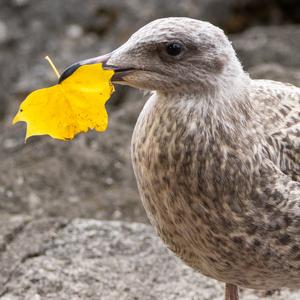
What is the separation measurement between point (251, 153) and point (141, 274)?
126cm

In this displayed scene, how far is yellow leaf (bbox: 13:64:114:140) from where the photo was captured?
338cm

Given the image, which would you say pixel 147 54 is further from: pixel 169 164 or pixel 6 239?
pixel 6 239

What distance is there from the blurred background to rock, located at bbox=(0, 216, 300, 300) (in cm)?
34

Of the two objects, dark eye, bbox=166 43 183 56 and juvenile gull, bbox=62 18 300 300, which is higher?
dark eye, bbox=166 43 183 56

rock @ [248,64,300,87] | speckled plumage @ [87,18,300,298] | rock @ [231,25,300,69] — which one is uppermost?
rock @ [231,25,300,69]

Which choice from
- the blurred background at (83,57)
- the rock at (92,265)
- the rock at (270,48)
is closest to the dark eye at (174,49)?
the rock at (92,265)

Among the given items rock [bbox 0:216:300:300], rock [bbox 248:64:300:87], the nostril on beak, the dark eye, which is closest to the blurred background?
rock [bbox 248:64:300:87]

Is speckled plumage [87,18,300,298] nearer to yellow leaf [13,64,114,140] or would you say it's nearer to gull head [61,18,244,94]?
gull head [61,18,244,94]

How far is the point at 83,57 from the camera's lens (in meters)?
6.88

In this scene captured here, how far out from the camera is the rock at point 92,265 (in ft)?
14.2

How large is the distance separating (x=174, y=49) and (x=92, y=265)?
1555 millimetres

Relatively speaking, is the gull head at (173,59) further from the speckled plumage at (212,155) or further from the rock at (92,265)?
the rock at (92,265)

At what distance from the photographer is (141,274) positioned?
4.50m

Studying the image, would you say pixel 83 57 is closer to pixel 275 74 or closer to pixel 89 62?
pixel 275 74
